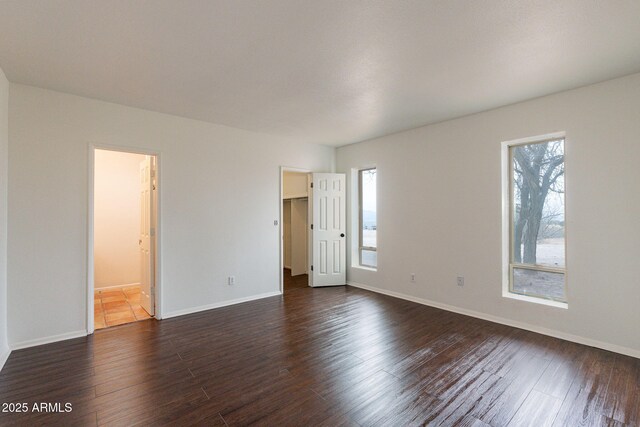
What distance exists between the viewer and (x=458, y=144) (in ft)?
13.7

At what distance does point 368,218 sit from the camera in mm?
5699

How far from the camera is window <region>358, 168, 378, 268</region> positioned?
5.53 m

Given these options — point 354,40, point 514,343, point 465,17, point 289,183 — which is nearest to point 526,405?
point 514,343

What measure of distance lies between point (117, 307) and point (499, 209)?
5520mm

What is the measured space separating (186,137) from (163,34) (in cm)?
204

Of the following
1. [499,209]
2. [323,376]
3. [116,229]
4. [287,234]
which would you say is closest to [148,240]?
[116,229]

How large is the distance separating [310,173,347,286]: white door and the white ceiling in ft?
6.94

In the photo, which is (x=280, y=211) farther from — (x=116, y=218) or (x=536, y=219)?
(x=536, y=219)

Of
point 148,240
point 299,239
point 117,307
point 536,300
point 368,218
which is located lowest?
point 117,307

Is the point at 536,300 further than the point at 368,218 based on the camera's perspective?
No

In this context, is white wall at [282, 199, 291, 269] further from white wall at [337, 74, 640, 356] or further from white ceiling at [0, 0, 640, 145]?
white ceiling at [0, 0, 640, 145]

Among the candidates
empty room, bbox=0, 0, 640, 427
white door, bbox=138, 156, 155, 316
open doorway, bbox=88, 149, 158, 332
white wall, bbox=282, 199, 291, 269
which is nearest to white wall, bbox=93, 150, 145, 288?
open doorway, bbox=88, 149, 158, 332

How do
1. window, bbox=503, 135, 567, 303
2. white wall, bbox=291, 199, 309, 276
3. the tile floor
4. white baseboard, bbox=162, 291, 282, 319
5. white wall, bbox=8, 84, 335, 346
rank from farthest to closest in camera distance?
1. white wall, bbox=291, 199, 309, 276
2. white baseboard, bbox=162, 291, 282, 319
3. the tile floor
4. window, bbox=503, 135, 567, 303
5. white wall, bbox=8, 84, 335, 346

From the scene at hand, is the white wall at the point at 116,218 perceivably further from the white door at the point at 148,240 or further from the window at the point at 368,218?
the window at the point at 368,218
